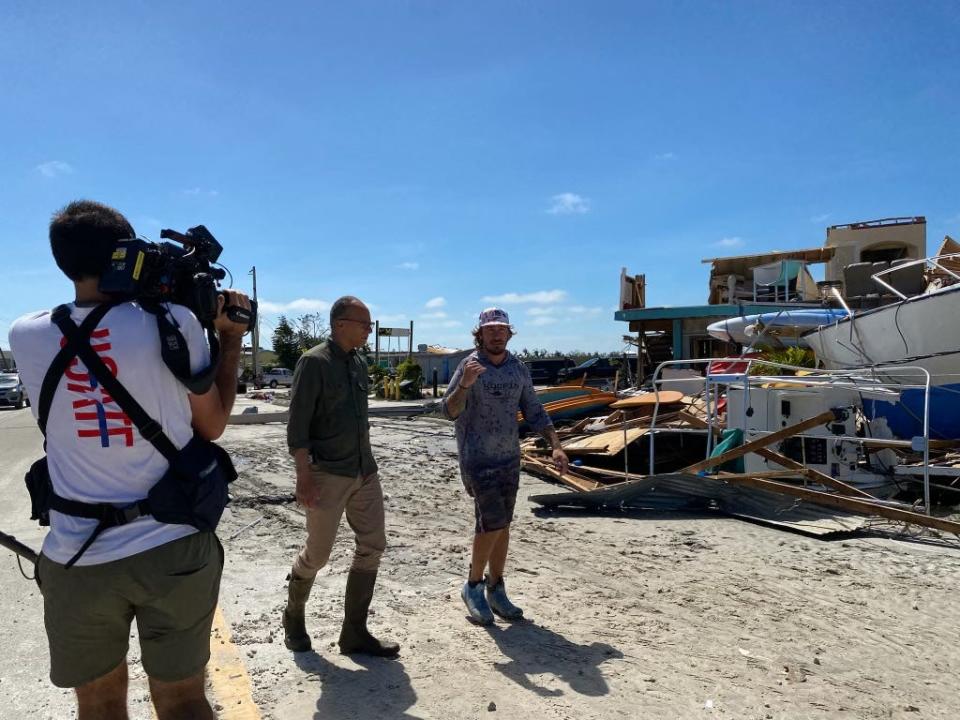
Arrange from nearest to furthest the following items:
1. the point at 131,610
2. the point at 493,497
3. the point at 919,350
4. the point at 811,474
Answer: the point at 131,610 → the point at 493,497 → the point at 811,474 → the point at 919,350

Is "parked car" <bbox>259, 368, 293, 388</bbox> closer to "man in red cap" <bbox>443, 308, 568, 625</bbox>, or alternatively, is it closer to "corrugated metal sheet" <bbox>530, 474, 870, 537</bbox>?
"corrugated metal sheet" <bbox>530, 474, 870, 537</bbox>

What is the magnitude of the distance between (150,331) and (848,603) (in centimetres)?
450

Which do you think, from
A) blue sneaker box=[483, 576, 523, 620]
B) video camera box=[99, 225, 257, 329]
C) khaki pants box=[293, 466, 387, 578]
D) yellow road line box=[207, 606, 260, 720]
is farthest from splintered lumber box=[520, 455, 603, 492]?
video camera box=[99, 225, 257, 329]

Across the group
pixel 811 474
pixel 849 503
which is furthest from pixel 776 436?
pixel 849 503

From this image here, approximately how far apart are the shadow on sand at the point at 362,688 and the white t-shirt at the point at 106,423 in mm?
1569

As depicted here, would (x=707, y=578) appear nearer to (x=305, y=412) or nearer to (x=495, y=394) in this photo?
(x=495, y=394)

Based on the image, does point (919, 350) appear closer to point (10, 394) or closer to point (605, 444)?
point (605, 444)

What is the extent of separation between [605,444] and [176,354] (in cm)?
903

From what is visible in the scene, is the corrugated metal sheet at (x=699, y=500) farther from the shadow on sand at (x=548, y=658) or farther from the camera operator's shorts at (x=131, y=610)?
the camera operator's shorts at (x=131, y=610)

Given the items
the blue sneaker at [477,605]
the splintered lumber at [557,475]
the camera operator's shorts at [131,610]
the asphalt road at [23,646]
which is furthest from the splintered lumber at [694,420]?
the camera operator's shorts at [131,610]

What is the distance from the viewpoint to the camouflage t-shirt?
4.46m

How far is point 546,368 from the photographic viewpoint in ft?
119

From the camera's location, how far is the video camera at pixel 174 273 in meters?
2.08

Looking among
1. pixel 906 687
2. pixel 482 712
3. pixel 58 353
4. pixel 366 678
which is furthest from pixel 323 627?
pixel 906 687
